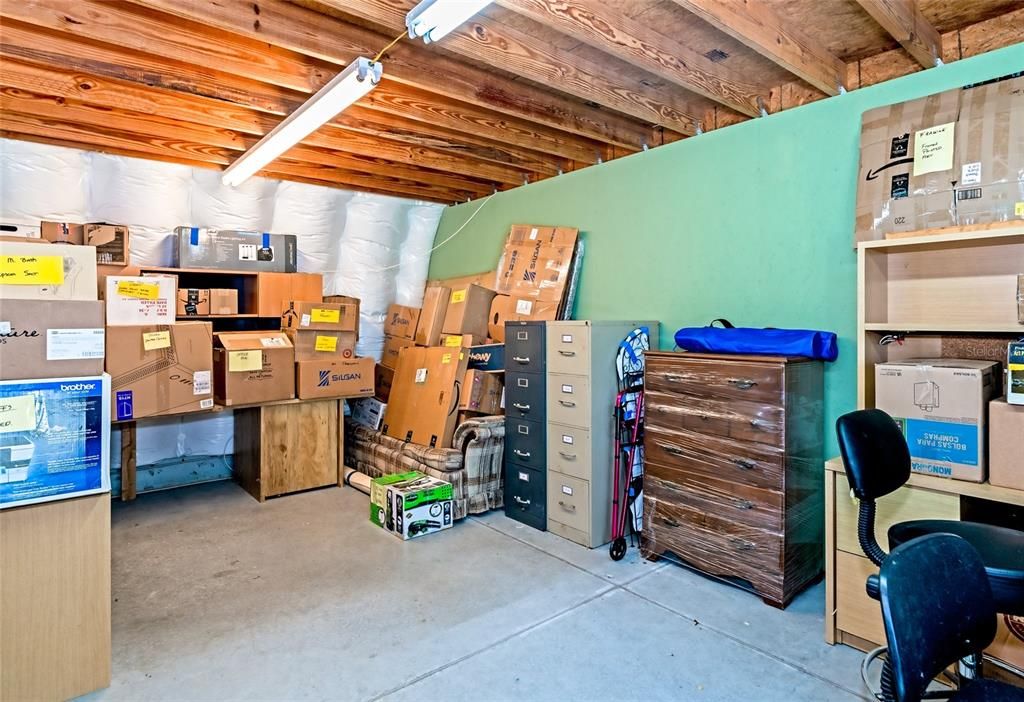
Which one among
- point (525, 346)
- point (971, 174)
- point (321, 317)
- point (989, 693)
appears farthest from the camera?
point (321, 317)

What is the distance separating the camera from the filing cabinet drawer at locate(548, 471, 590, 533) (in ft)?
10.6

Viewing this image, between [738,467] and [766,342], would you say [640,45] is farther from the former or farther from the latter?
[738,467]

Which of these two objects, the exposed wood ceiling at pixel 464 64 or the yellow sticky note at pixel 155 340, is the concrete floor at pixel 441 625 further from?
the exposed wood ceiling at pixel 464 64

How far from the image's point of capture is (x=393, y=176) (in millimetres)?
4648

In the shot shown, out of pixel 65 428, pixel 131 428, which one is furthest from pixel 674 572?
pixel 131 428

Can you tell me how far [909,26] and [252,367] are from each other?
410 centimetres

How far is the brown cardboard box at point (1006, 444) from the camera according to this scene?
6.23ft

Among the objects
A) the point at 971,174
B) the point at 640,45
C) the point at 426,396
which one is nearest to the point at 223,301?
the point at 426,396

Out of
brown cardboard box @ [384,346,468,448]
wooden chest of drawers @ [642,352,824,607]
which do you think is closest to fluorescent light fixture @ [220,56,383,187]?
brown cardboard box @ [384,346,468,448]

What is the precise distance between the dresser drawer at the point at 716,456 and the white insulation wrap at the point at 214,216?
3211 mm

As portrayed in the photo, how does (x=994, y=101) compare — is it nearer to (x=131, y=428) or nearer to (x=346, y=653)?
(x=346, y=653)

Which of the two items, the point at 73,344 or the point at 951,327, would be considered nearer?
the point at 73,344

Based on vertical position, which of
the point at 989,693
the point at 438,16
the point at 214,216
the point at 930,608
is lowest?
the point at 989,693

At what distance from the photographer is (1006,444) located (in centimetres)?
192
